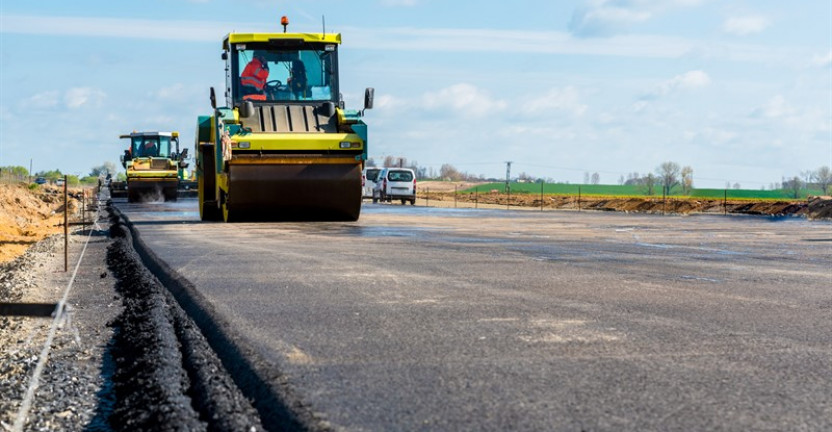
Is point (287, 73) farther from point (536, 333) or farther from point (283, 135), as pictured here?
point (536, 333)

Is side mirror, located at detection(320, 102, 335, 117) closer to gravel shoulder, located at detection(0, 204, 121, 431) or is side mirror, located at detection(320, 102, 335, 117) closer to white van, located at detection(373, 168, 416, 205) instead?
gravel shoulder, located at detection(0, 204, 121, 431)

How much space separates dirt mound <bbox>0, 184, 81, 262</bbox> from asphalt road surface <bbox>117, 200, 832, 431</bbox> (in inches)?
358

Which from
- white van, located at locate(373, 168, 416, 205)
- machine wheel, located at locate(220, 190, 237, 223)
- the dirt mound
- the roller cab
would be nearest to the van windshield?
white van, located at locate(373, 168, 416, 205)

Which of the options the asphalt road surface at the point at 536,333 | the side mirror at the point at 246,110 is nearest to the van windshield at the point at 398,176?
the side mirror at the point at 246,110

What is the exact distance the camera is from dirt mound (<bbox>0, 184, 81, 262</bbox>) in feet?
69.4

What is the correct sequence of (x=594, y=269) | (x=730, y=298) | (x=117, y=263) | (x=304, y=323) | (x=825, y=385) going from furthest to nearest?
(x=117, y=263)
(x=594, y=269)
(x=730, y=298)
(x=304, y=323)
(x=825, y=385)

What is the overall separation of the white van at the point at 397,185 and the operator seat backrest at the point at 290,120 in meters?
24.5

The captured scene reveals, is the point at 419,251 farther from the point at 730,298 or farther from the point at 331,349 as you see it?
the point at 331,349

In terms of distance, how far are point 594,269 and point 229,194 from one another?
1059 cm

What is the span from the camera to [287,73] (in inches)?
843

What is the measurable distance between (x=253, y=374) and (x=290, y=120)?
16.0 m

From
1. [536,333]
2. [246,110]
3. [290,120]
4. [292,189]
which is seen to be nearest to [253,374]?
[536,333]

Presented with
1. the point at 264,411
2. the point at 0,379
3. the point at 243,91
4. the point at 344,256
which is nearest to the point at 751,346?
the point at 264,411

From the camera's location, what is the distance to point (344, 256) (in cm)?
1239
